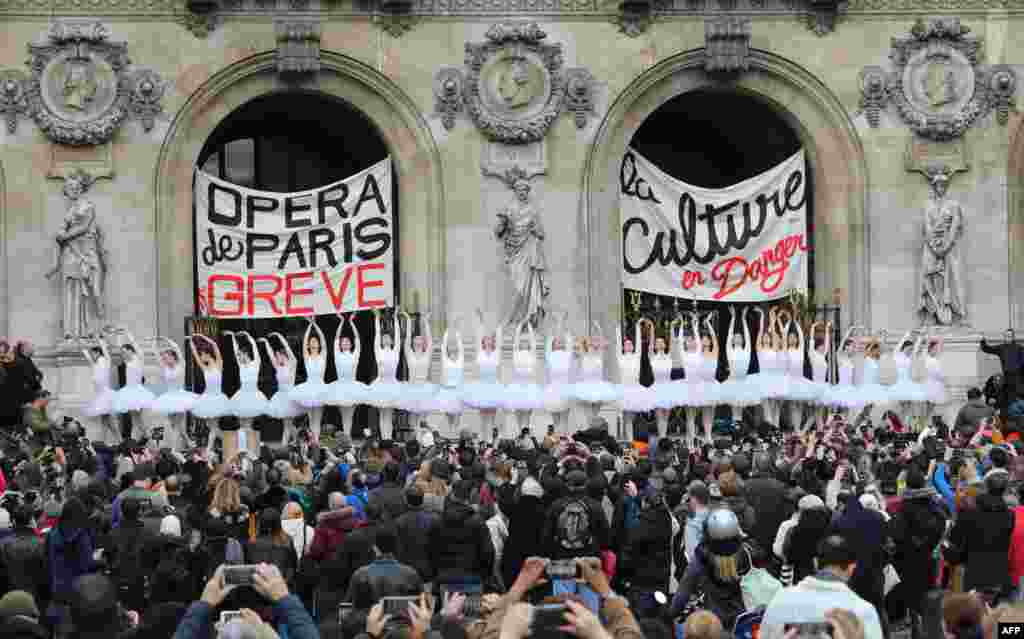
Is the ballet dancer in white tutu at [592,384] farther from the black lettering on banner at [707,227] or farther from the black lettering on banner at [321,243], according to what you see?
the black lettering on banner at [321,243]

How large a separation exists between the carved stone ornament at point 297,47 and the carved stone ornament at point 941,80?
9.15 metres

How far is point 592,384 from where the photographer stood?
1324 inches

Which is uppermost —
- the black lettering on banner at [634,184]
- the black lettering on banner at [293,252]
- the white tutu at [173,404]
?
the black lettering on banner at [634,184]

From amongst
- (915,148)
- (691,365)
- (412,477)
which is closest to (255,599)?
(412,477)

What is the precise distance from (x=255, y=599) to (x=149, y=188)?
24.9 metres

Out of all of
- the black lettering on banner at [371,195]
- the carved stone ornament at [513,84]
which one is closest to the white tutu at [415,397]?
the black lettering on banner at [371,195]

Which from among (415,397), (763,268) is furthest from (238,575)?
(763,268)

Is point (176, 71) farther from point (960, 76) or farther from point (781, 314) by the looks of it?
point (960, 76)

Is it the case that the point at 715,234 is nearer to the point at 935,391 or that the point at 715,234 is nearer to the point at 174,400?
the point at 935,391

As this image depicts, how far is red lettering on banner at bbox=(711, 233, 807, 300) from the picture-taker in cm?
3806

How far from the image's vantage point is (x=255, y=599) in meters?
12.3

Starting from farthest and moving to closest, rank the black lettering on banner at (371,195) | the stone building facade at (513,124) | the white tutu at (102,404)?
the black lettering on banner at (371,195)
the stone building facade at (513,124)
the white tutu at (102,404)

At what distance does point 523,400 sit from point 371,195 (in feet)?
18.9

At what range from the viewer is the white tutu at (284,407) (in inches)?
1305
